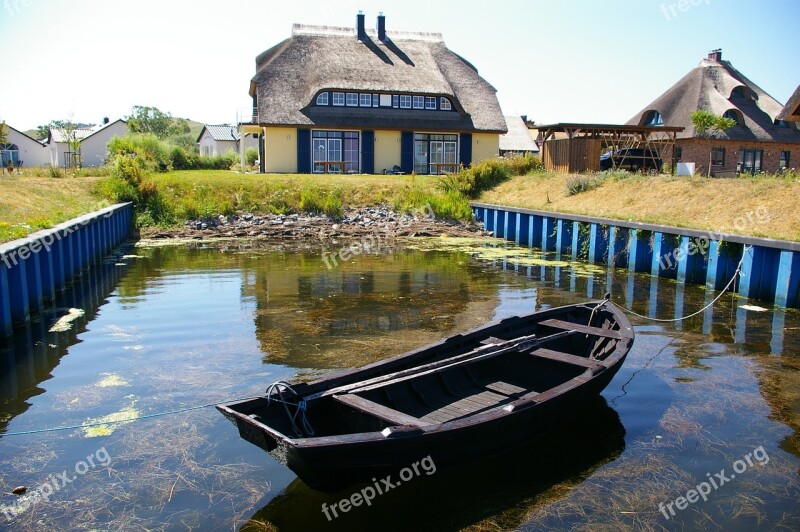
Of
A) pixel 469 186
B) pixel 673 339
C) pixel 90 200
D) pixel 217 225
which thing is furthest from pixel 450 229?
pixel 673 339

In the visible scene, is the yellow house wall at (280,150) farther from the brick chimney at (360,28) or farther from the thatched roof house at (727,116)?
the thatched roof house at (727,116)

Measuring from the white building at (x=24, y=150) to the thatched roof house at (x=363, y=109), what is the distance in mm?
32576

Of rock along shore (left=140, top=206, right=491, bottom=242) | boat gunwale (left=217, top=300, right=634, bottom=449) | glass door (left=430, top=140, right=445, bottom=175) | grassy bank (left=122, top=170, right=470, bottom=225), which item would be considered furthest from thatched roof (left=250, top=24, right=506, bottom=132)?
boat gunwale (left=217, top=300, right=634, bottom=449)

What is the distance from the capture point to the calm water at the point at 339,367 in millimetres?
5137

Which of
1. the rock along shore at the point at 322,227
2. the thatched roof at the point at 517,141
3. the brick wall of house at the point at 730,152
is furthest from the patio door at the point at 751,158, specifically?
the rock along shore at the point at 322,227

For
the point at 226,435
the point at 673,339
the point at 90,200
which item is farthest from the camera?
the point at 90,200

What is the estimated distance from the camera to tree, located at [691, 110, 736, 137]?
3503 centimetres

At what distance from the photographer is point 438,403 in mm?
6402

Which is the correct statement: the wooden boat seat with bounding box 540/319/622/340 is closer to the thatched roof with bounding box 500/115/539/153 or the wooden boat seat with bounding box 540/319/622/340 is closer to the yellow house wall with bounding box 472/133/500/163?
the yellow house wall with bounding box 472/133/500/163

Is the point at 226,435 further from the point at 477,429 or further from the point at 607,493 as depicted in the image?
the point at 607,493

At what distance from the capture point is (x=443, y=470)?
537 cm

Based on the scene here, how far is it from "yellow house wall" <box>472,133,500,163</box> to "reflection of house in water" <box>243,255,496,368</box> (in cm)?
1939

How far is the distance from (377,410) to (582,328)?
149 inches

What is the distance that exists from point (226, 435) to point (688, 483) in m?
4.46
